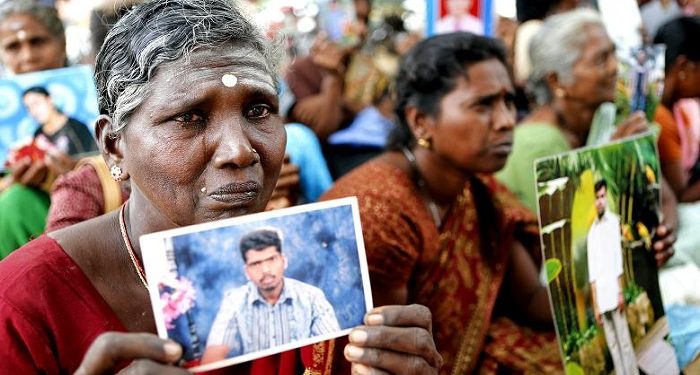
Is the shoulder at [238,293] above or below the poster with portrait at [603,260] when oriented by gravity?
above

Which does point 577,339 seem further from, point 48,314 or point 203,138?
point 48,314

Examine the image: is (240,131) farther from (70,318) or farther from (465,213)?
(465,213)

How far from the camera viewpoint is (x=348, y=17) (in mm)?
5895

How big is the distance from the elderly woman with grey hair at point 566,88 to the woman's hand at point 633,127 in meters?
0.31

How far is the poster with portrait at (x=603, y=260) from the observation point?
1876 millimetres

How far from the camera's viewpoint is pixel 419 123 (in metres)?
2.74

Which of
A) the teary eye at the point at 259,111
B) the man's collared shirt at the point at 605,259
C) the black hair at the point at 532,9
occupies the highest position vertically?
the black hair at the point at 532,9

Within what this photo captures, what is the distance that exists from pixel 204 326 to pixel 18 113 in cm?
200

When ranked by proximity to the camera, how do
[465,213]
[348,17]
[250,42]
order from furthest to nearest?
[348,17], [465,213], [250,42]

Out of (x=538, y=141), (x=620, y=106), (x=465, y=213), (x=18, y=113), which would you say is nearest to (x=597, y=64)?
(x=620, y=106)

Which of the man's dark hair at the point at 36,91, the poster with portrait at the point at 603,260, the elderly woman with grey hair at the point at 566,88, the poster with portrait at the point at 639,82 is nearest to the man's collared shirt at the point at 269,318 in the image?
the poster with portrait at the point at 603,260

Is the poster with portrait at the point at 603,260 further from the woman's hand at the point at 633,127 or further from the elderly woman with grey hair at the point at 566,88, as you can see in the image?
the elderly woman with grey hair at the point at 566,88

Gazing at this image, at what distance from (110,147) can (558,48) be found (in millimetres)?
2750

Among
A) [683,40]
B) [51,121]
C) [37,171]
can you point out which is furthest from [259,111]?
[683,40]
